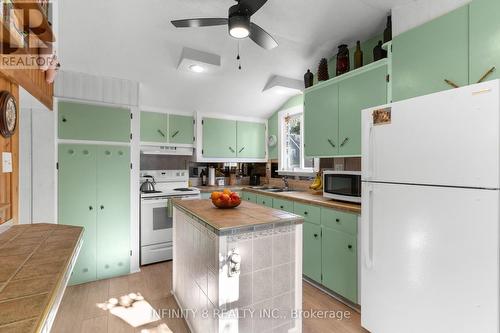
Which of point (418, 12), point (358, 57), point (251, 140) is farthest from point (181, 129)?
point (418, 12)

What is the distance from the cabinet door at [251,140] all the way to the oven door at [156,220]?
1.50 m

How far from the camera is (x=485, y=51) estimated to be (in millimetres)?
1546

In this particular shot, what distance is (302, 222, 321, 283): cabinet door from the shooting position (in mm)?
2529

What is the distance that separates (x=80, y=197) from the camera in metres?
2.66

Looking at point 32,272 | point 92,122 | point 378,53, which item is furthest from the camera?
point 92,122

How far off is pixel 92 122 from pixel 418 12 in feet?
10.7

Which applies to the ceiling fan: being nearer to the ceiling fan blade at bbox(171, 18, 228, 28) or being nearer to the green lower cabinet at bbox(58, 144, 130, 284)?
the ceiling fan blade at bbox(171, 18, 228, 28)

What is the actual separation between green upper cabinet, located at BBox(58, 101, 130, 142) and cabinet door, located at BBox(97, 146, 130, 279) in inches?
6.3

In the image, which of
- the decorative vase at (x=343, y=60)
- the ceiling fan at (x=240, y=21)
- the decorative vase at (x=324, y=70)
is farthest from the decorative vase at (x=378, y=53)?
the ceiling fan at (x=240, y=21)

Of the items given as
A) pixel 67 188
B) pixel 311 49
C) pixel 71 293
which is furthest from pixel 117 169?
pixel 311 49

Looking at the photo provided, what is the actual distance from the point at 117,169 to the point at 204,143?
52.4 inches

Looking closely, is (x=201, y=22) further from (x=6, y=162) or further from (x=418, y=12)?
(x=418, y=12)

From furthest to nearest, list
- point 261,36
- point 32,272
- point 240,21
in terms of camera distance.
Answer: point 261,36, point 240,21, point 32,272

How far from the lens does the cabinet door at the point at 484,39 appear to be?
1.50m
